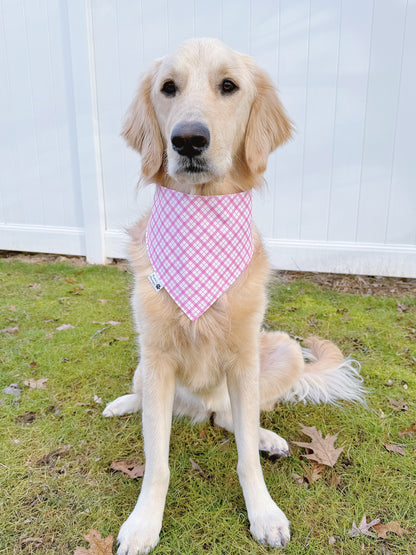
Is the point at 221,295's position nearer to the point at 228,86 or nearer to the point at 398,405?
the point at 228,86

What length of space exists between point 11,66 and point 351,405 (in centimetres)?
493

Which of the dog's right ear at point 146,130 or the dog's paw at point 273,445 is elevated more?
the dog's right ear at point 146,130

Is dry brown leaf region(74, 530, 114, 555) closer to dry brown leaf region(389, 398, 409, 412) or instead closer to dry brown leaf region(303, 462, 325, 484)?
dry brown leaf region(303, 462, 325, 484)

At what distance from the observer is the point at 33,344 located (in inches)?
122

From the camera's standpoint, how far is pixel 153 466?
1692 millimetres

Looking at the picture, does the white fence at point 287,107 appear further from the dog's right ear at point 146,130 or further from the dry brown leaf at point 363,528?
the dry brown leaf at point 363,528

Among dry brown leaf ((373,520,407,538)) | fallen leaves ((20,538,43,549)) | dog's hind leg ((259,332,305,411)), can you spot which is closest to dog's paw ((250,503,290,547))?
dry brown leaf ((373,520,407,538))

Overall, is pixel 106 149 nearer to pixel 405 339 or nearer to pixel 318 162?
pixel 318 162

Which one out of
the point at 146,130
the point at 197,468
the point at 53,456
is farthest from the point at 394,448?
the point at 146,130

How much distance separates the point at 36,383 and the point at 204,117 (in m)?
1.93

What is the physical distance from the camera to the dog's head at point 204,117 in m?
1.56

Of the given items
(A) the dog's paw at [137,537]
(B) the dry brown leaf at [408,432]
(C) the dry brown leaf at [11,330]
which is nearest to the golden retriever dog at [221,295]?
(A) the dog's paw at [137,537]

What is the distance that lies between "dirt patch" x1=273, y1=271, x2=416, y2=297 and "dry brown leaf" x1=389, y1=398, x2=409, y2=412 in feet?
6.12

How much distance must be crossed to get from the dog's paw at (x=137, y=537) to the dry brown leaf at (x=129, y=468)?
0.95 ft
